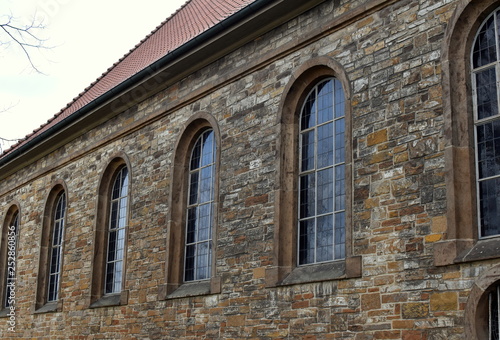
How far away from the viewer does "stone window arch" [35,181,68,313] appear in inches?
733

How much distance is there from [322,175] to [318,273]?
61.7 inches

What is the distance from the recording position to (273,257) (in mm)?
11336

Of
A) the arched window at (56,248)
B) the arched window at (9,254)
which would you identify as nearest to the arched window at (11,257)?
the arched window at (9,254)

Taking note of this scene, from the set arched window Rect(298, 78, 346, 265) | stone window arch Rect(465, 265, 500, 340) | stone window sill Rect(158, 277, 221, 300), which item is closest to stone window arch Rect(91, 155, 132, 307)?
stone window sill Rect(158, 277, 221, 300)

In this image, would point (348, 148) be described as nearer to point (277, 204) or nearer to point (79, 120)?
point (277, 204)

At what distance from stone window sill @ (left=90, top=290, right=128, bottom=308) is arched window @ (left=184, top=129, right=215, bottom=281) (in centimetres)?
176

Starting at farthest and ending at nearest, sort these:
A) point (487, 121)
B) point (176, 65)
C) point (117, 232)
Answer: point (117, 232), point (176, 65), point (487, 121)

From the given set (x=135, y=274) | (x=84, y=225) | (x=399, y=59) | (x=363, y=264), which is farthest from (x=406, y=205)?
(x=84, y=225)

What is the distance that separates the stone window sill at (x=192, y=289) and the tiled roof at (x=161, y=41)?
4.65 metres

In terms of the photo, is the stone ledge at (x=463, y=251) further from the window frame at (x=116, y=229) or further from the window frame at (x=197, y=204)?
the window frame at (x=116, y=229)

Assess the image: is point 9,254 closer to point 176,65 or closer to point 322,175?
point 176,65

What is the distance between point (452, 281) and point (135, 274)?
7800mm

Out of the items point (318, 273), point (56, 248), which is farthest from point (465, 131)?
point (56, 248)

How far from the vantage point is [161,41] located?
1888 cm
